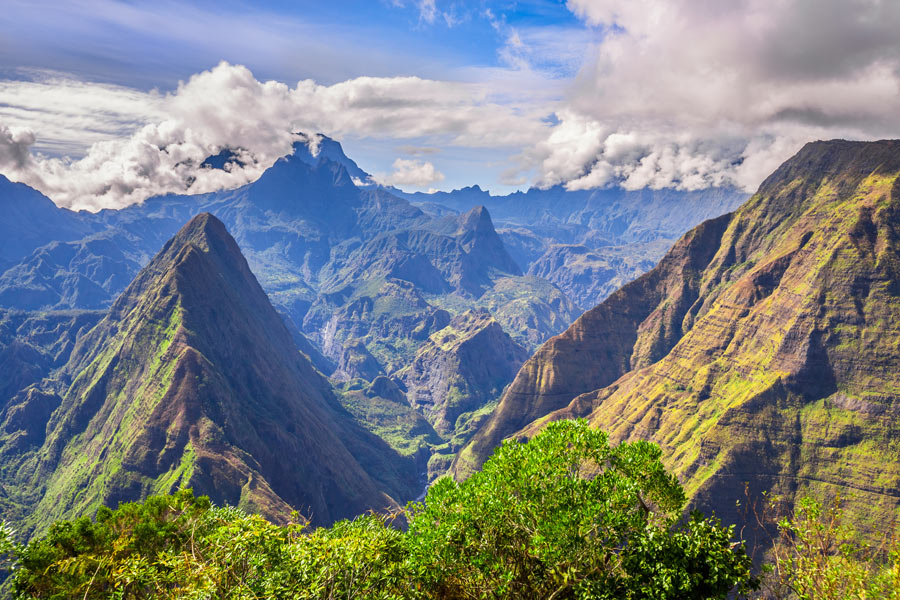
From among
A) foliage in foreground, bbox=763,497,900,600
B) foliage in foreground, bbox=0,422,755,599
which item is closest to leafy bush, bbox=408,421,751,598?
foliage in foreground, bbox=0,422,755,599

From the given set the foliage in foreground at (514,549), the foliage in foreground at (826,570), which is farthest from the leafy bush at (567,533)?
the foliage in foreground at (826,570)

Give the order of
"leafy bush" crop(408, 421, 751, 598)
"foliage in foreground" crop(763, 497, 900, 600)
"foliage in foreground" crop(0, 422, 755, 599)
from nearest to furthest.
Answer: "foliage in foreground" crop(763, 497, 900, 600) → "leafy bush" crop(408, 421, 751, 598) → "foliage in foreground" crop(0, 422, 755, 599)

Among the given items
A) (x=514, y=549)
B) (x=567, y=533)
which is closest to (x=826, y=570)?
(x=567, y=533)

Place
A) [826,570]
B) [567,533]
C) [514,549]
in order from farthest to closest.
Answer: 1. [514,549]
2. [826,570]
3. [567,533]

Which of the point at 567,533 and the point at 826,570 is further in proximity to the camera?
the point at 826,570

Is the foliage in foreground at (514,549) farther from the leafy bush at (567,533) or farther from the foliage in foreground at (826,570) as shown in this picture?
the foliage in foreground at (826,570)

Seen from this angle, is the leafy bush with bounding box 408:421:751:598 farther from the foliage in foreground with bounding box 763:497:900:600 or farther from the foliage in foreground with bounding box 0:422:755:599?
the foliage in foreground with bounding box 763:497:900:600

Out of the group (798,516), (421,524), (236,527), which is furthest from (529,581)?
(236,527)

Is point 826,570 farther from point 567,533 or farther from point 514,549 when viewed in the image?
point 514,549

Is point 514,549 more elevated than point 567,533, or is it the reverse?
point 567,533
